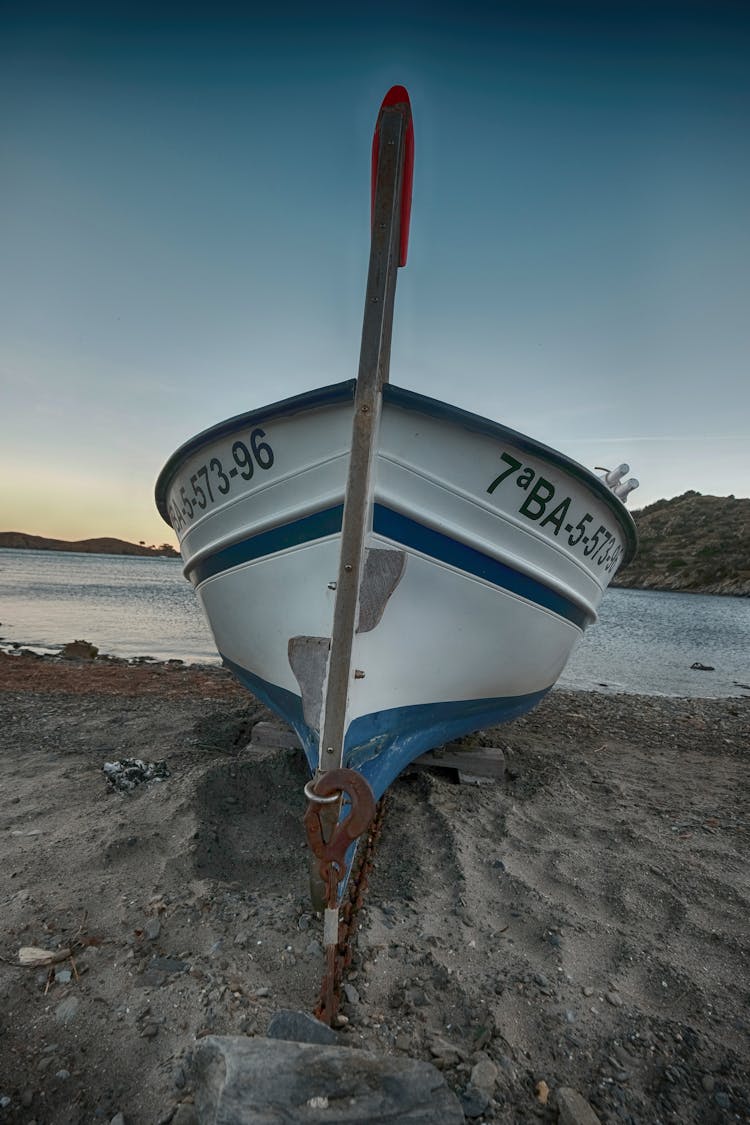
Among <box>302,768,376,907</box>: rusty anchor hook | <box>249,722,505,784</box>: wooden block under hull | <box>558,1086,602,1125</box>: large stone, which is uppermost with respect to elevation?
<box>302,768,376,907</box>: rusty anchor hook

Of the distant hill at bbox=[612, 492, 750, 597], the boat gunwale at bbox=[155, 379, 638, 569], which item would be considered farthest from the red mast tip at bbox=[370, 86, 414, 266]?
the distant hill at bbox=[612, 492, 750, 597]

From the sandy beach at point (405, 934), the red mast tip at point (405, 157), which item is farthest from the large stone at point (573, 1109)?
the red mast tip at point (405, 157)

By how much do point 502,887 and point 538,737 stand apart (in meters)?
3.40

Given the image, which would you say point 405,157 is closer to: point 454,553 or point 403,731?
Result: point 454,553

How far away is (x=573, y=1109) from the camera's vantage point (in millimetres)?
1716

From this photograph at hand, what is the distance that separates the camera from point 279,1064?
5.34ft

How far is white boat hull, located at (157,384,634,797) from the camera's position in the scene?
306 cm

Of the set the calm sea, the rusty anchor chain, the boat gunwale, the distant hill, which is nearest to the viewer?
the rusty anchor chain

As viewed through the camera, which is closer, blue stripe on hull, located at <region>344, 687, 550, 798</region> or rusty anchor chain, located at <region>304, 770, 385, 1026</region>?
rusty anchor chain, located at <region>304, 770, 385, 1026</region>

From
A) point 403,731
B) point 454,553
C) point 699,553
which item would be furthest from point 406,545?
point 699,553

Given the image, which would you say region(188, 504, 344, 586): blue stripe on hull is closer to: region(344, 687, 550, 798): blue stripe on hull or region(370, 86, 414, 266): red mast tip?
region(344, 687, 550, 798): blue stripe on hull

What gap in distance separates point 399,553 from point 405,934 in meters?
1.63

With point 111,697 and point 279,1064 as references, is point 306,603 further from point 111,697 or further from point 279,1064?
point 111,697

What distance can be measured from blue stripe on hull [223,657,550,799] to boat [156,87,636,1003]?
1cm
